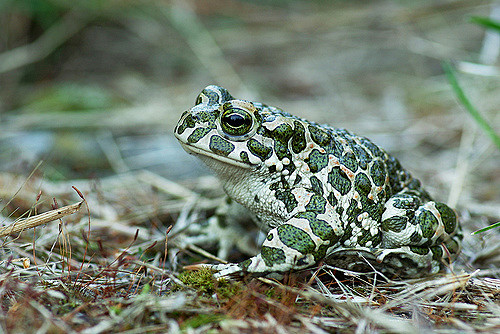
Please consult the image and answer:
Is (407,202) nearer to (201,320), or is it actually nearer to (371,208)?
(371,208)

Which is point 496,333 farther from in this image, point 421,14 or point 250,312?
point 421,14

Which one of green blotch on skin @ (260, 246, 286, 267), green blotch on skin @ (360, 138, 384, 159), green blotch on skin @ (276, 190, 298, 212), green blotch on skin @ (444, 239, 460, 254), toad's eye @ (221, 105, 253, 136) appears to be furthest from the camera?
green blotch on skin @ (360, 138, 384, 159)

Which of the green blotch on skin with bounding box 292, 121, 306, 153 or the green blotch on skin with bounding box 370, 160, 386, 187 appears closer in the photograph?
the green blotch on skin with bounding box 292, 121, 306, 153

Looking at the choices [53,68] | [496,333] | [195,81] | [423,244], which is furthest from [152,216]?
[53,68]

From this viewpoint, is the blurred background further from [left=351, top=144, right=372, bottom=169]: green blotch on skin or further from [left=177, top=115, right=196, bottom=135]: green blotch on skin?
[left=177, top=115, right=196, bottom=135]: green blotch on skin

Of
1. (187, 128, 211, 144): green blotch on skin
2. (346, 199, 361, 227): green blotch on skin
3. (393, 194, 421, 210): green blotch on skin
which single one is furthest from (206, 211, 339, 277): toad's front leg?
(187, 128, 211, 144): green blotch on skin

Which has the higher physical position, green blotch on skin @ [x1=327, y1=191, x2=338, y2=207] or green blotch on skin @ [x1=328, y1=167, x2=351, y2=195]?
green blotch on skin @ [x1=328, y1=167, x2=351, y2=195]

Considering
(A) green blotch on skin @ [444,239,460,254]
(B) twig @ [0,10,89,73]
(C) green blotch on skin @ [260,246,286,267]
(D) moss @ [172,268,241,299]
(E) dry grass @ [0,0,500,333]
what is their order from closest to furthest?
(E) dry grass @ [0,0,500,333], (D) moss @ [172,268,241,299], (C) green blotch on skin @ [260,246,286,267], (A) green blotch on skin @ [444,239,460,254], (B) twig @ [0,10,89,73]
